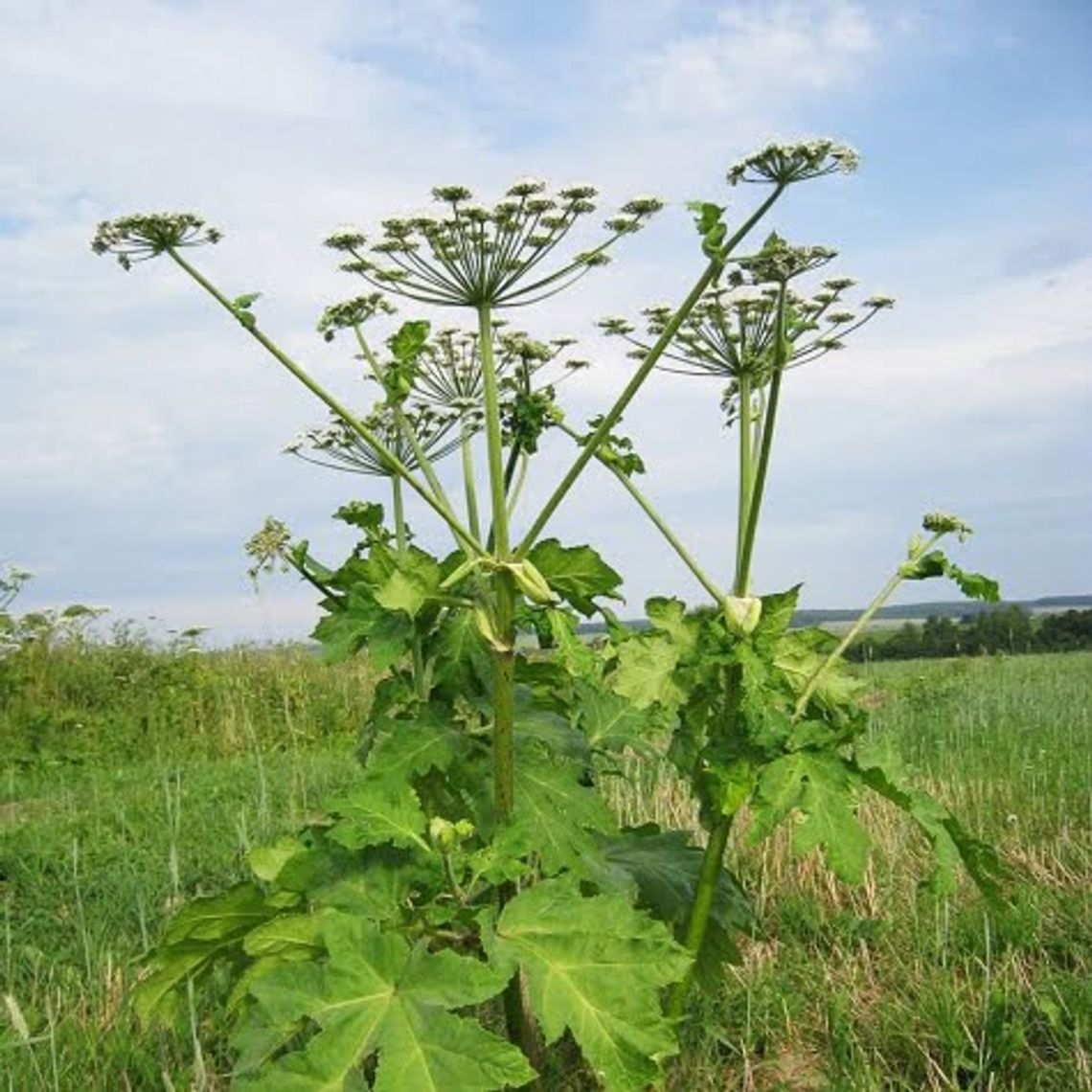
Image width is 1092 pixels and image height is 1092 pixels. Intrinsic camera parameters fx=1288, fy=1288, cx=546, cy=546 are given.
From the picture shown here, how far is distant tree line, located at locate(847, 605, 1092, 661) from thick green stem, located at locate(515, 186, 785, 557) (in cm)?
1844

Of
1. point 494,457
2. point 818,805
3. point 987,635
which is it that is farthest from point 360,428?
point 987,635

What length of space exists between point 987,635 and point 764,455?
20.0 metres

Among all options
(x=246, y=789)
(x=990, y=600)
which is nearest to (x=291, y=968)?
Result: (x=990, y=600)

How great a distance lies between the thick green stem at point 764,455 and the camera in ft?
9.91

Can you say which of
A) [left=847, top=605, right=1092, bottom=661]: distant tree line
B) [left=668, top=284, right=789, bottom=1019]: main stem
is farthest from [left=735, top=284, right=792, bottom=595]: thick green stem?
[left=847, top=605, right=1092, bottom=661]: distant tree line

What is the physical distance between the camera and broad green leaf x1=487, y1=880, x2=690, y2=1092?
2.40 meters

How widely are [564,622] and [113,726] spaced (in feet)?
39.7

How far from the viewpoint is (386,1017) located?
7.63 feet

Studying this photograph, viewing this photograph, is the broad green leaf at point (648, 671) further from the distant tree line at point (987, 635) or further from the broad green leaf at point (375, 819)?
the distant tree line at point (987, 635)

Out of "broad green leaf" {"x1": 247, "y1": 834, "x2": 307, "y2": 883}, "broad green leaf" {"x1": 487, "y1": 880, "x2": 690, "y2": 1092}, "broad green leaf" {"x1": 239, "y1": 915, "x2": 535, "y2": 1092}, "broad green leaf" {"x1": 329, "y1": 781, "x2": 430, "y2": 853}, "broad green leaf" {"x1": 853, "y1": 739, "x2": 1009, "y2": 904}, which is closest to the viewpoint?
"broad green leaf" {"x1": 239, "y1": 915, "x2": 535, "y2": 1092}

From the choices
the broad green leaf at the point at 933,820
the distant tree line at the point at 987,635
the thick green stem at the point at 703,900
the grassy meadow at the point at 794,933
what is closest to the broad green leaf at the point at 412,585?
the thick green stem at the point at 703,900

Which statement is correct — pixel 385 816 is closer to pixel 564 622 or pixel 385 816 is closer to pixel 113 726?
pixel 564 622

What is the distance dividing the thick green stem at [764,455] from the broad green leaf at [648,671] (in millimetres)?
226

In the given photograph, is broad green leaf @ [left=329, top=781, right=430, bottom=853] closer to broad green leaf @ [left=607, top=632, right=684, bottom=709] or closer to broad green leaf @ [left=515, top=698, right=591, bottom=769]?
broad green leaf @ [left=515, top=698, right=591, bottom=769]
